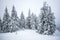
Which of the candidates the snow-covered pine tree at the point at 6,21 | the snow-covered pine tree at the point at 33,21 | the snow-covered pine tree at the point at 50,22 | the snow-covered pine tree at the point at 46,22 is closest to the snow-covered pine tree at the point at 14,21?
the snow-covered pine tree at the point at 6,21

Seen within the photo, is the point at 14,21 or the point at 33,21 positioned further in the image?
the point at 14,21

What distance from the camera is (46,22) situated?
144 inches

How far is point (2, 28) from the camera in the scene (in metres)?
3.82

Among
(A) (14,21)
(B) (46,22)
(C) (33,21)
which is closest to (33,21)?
(C) (33,21)

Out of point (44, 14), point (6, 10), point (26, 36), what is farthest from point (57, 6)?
point (6, 10)

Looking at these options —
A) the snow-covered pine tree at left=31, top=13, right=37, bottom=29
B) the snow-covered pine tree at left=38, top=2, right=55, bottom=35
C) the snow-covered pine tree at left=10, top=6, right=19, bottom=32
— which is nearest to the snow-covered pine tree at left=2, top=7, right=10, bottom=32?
the snow-covered pine tree at left=10, top=6, right=19, bottom=32

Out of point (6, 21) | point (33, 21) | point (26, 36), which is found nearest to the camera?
point (26, 36)

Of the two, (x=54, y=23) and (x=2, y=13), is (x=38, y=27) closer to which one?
(x=54, y=23)

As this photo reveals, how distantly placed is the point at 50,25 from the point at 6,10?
2209 millimetres

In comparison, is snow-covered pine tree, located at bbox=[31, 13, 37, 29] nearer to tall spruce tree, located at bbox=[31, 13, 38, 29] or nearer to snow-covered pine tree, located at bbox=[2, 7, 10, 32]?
tall spruce tree, located at bbox=[31, 13, 38, 29]

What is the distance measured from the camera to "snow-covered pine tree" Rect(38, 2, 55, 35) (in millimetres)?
3607

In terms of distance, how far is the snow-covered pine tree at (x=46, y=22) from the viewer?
11.8 feet

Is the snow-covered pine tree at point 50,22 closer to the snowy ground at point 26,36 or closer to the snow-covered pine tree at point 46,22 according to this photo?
the snow-covered pine tree at point 46,22

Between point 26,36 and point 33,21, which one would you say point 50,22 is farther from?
point 26,36
